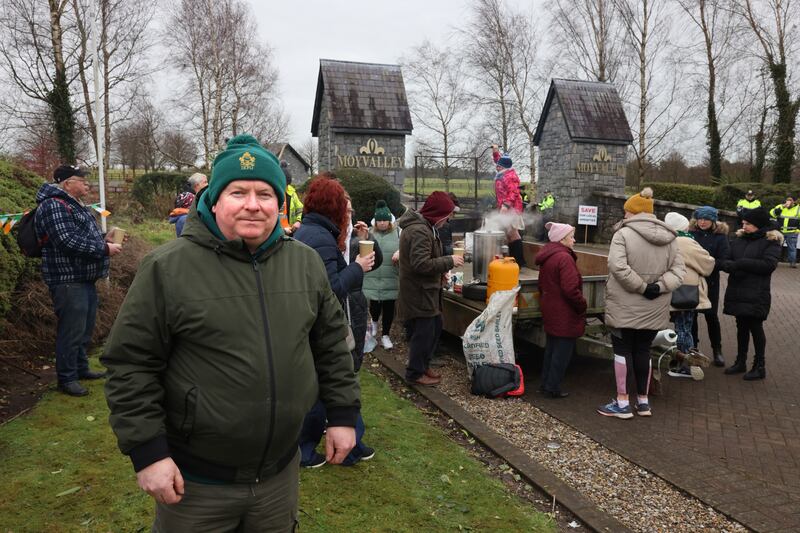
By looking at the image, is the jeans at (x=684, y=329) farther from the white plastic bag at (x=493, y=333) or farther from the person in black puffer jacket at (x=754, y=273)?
the white plastic bag at (x=493, y=333)

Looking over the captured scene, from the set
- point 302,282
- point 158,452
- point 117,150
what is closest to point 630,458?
point 302,282

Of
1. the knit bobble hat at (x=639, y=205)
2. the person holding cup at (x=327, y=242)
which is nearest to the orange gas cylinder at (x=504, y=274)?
the knit bobble hat at (x=639, y=205)

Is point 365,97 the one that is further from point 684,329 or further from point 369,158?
point 684,329

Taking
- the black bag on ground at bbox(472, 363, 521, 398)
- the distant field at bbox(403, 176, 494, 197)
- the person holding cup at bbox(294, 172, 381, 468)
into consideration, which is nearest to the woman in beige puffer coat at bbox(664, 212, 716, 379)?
the black bag on ground at bbox(472, 363, 521, 398)

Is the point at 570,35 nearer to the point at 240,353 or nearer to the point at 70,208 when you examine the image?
the point at 70,208

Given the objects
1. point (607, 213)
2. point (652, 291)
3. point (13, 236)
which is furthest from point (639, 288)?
point (607, 213)

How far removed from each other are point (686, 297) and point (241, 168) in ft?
17.4

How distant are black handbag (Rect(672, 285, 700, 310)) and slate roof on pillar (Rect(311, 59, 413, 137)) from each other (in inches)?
437

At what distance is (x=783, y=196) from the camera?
18266 millimetres

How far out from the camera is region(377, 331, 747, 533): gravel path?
3.42m

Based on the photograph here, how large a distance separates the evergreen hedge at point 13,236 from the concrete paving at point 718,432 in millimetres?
5017

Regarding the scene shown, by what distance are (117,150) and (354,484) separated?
42.4m

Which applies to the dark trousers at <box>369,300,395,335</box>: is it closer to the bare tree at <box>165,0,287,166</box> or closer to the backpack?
the backpack

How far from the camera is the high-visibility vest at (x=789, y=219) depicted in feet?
50.3
